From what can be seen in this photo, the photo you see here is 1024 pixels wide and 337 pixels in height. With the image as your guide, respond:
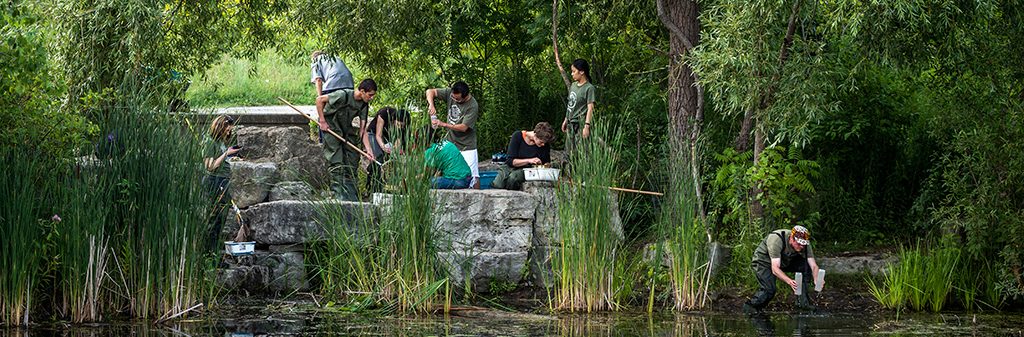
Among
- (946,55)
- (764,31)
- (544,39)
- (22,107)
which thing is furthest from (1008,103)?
(22,107)

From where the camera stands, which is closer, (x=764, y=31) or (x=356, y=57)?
(x=764, y=31)

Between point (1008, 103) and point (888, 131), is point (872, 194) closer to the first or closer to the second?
point (888, 131)

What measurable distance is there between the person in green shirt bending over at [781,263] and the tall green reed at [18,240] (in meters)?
5.28

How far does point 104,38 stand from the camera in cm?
1299

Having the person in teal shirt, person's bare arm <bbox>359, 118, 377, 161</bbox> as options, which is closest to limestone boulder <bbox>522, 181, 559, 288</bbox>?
the person in teal shirt

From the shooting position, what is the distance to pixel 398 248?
1033cm

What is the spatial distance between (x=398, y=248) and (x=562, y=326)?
4.26 ft

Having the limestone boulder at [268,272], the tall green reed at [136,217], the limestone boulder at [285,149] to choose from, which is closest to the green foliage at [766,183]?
the limestone boulder at [268,272]

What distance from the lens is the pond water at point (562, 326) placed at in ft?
30.9

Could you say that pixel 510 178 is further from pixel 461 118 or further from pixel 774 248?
pixel 774 248

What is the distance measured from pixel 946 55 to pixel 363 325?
5.11 m

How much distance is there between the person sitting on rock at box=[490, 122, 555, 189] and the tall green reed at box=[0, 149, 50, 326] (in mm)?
4369

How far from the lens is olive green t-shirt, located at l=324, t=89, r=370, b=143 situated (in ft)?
41.7

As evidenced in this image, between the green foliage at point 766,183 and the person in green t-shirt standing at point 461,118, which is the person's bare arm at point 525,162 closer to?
the person in green t-shirt standing at point 461,118
